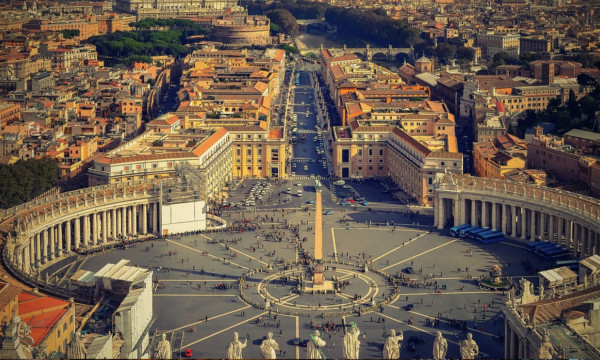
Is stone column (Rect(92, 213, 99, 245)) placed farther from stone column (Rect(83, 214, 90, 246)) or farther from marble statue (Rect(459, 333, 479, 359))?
marble statue (Rect(459, 333, 479, 359))

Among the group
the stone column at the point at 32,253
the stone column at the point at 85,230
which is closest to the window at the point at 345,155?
the stone column at the point at 85,230

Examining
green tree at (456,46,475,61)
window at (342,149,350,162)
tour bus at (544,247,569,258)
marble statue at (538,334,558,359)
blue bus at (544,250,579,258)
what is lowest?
blue bus at (544,250,579,258)

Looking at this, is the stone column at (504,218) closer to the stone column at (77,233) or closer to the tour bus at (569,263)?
the tour bus at (569,263)

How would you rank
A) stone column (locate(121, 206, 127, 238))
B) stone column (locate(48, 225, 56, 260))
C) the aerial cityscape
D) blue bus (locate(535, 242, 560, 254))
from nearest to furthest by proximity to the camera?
the aerial cityscape → stone column (locate(48, 225, 56, 260)) → blue bus (locate(535, 242, 560, 254)) → stone column (locate(121, 206, 127, 238))

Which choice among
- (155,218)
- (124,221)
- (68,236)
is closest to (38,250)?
(68,236)

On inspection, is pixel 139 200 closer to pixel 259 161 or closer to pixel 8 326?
pixel 259 161

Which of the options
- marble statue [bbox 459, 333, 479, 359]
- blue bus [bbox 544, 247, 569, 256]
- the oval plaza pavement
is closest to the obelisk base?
the oval plaza pavement
